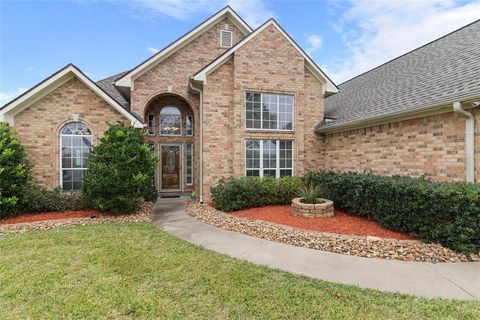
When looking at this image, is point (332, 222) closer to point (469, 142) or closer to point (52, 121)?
point (469, 142)

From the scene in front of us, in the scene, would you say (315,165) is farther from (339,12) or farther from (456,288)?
(456,288)

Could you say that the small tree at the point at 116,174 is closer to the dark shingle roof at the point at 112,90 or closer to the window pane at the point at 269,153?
the dark shingle roof at the point at 112,90

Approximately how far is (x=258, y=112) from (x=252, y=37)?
10.5 ft

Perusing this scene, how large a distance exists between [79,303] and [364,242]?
535cm

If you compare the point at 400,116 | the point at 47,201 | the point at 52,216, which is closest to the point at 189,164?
the point at 47,201

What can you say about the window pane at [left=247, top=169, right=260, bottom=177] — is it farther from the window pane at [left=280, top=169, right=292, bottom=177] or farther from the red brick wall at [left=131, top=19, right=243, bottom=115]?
the red brick wall at [left=131, top=19, right=243, bottom=115]

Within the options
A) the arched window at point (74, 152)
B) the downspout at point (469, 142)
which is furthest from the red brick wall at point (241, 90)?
the downspout at point (469, 142)

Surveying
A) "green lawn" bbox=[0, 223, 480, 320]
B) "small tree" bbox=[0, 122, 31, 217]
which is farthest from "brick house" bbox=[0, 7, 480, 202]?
"green lawn" bbox=[0, 223, 480, 320]

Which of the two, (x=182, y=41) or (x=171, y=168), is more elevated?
(x=182, y=41)

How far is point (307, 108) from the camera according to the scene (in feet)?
37.7

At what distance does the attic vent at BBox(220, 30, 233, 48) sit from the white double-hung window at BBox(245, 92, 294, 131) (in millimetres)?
4338

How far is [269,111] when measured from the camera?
35.8 feet

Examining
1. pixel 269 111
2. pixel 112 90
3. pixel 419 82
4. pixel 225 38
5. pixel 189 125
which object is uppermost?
pixel 225 38

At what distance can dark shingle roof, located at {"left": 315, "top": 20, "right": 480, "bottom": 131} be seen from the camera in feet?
23.1
